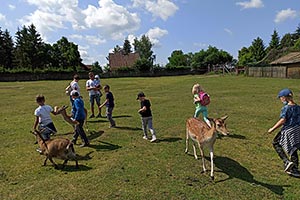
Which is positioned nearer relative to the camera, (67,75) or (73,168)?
(73,168)

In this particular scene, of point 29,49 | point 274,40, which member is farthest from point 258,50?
point 29,49

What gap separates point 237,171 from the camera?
6.35 metres

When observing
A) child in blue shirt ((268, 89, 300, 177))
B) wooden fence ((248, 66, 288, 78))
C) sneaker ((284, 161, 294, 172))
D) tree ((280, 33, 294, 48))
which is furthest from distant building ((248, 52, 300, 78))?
tree ((280, 33, 294, 48))

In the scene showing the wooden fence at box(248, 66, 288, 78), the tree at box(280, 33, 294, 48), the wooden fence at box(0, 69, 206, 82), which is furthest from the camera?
the tree at box(280, 33, 294, 48)

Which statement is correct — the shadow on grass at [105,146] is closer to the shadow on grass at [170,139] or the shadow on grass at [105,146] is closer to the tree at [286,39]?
the shadow on grass at [170,139]

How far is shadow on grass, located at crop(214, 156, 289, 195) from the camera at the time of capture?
5.49 meters

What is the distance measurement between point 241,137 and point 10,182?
23.3 ft

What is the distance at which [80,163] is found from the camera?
22.9 ft

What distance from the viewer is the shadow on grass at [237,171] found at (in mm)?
5492

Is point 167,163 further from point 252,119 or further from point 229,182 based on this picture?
point 252,119

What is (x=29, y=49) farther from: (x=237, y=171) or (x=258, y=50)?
(x=237, y=171)

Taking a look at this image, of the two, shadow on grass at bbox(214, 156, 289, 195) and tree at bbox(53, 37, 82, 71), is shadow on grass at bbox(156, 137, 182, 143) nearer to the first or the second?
shadow on grass at bbox(214, 156, 289, 195)

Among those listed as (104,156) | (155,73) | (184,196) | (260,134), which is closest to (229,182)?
(184,196)

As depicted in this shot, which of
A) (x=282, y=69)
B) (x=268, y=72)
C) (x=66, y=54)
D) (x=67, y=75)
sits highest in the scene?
(x=66, y=54)
